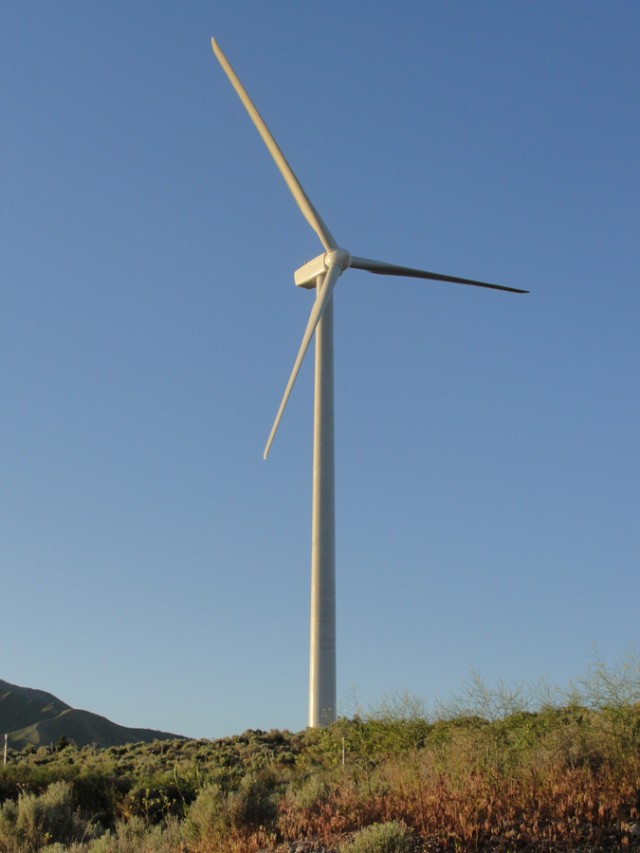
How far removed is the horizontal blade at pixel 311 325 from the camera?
45469mm

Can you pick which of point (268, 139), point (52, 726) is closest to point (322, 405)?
point (268, 139)

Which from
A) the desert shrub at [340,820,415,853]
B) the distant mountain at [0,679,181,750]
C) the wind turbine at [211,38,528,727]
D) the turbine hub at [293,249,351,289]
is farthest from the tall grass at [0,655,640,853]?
the distant mountain at [0,679,181,750]

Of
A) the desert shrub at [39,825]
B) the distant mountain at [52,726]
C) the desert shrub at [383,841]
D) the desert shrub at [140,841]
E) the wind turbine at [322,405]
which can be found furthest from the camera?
the distant mountain at [52,726]

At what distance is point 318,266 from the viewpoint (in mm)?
53656

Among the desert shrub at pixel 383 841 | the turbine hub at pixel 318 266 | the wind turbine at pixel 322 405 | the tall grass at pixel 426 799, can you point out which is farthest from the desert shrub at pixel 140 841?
the turbine hub at pixel 318 266

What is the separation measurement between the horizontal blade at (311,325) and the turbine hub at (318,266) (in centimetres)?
52

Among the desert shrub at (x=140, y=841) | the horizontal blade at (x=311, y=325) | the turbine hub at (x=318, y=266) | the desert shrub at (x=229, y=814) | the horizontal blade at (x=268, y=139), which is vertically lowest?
the desert shrub at (x=140, y=841)

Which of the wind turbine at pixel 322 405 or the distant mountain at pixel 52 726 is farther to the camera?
the distant mountain at pixel 52 726

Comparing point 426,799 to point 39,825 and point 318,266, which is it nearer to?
point 39,825

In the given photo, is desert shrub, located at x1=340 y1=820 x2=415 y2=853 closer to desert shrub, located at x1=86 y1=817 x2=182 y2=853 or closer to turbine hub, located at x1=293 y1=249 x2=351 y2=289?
desert shrub, located at x1=86 y1=817 x2=182 y2=853

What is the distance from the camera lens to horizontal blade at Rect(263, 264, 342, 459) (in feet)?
149

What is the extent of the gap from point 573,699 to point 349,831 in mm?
6803

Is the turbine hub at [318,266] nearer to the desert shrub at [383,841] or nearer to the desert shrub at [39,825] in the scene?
the desert shrub at [39,825]

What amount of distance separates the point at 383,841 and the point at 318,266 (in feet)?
140
